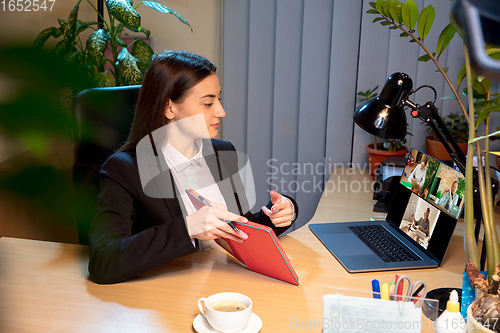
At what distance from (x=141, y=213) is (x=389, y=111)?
2.61 feet

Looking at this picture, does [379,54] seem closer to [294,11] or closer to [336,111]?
[336,111]

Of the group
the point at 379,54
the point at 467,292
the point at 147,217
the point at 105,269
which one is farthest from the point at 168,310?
the point at 379,54

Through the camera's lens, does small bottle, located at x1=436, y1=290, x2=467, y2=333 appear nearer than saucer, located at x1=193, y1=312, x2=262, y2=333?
Yes

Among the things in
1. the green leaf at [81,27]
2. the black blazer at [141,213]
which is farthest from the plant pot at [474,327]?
the green leaf at [81,27]

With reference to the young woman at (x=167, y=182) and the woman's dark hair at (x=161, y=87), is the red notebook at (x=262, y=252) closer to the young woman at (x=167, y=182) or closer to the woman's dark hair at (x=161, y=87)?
the young woman at (x=167, y=182)

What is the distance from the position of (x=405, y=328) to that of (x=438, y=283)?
417 millimetres

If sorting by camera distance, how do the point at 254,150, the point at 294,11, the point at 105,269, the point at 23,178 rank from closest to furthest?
the point at 23,178
the point at 105,269
the point at 294,11
the point at 254,150

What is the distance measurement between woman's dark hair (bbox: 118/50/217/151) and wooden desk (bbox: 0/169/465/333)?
429mm

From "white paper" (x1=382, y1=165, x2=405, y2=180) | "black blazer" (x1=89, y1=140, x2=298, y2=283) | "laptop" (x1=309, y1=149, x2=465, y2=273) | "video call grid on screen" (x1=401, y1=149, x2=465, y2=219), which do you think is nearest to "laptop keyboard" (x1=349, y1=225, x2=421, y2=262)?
"laptop" (x1=309, y1=149, x2=465, y2=273)

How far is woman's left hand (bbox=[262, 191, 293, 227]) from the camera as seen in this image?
1245 millimetres

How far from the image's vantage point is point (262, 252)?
3.24ft

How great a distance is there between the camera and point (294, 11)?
227 cm

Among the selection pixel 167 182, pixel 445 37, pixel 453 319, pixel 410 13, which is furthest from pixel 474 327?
pixel 167 182

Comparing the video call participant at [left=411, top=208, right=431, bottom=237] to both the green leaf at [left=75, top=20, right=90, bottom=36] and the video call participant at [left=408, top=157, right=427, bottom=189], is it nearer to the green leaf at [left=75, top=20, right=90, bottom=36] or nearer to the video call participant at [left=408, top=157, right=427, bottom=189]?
the video call participant at [left=408, top=157, right=427, bottom=189]
